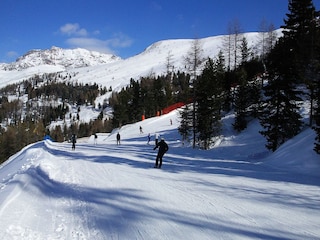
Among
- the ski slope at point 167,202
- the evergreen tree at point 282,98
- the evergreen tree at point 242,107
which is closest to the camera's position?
the ski slope at point 167,202

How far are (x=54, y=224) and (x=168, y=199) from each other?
3.24 meters

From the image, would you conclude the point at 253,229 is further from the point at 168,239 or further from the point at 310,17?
the point at 310,17

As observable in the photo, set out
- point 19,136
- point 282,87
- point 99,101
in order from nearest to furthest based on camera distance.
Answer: point 282,87 → point 19,136 → point 99,101

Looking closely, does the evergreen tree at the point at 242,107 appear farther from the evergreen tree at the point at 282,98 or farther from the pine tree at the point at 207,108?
the evergreen tree at the point at 282,98

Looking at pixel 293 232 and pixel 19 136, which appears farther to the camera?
pixel 19 136

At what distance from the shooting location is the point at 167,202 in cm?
824

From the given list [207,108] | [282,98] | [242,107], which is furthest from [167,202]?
[242,107]

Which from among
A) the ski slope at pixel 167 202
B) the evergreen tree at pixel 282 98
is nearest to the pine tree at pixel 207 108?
the evergreen tree at pixel 282 98

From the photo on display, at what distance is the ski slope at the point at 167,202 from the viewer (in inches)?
246

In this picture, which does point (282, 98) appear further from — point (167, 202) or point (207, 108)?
point (167, 202)

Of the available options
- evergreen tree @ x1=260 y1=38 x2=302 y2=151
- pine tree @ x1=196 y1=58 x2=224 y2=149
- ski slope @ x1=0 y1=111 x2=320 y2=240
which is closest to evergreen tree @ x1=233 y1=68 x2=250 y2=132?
pine tree @ x1=196 y1=58 x2=224 y2=149

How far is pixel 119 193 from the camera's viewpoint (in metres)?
9.43

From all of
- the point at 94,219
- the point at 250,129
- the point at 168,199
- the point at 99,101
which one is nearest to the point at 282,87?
the point at 250,129

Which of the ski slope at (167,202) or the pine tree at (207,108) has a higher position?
the pine tree at (207,108)
